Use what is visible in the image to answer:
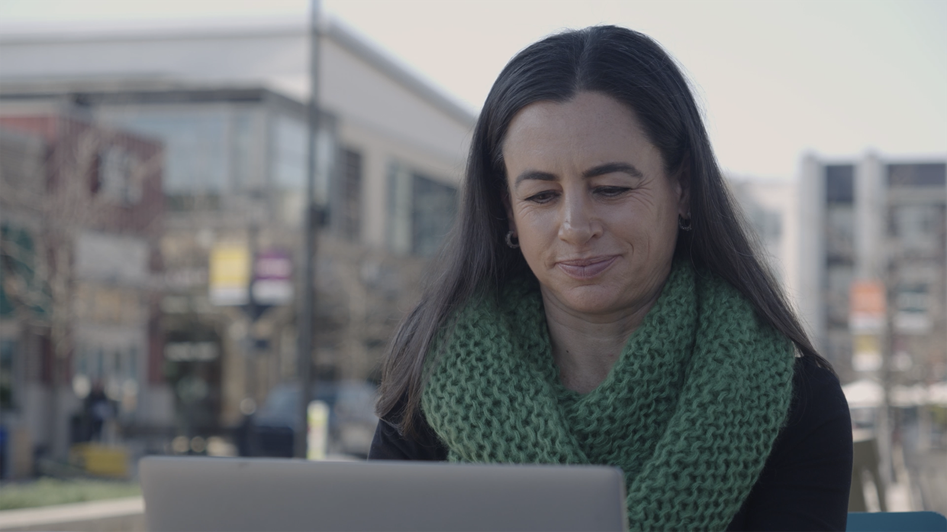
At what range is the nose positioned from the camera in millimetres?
1668

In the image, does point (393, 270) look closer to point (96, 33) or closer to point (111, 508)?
point (96, 33)

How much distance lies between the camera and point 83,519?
7281mm

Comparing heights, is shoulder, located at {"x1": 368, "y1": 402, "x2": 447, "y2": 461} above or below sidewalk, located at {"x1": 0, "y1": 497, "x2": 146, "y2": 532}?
above

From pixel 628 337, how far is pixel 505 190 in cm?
37

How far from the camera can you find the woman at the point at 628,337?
5.36 ft

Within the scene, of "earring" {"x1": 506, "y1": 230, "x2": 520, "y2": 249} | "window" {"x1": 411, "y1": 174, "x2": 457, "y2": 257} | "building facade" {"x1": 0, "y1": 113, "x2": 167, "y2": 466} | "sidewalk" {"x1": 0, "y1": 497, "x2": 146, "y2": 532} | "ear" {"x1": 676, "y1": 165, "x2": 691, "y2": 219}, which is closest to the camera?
"ear" {"x1": 676, "y1": 165, "x2": 691, "y2": 219}

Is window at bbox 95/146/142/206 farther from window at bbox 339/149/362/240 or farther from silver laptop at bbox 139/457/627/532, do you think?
silver laptop at bbox 139/457/627/532

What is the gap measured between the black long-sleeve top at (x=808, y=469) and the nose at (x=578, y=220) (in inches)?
17.6

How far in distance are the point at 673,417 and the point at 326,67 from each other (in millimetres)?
32569

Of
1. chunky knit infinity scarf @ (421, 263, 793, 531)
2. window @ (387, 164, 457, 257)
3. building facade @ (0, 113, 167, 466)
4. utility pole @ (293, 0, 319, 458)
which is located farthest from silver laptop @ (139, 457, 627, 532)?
window @ (387, 164, 457, 257)

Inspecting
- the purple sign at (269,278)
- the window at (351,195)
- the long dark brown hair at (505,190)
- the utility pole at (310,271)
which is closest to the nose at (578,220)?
the long dark brown hair at (505,190)

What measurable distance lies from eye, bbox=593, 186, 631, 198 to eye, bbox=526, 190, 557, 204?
8cm

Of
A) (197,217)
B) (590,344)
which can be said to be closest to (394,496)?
(590,344)

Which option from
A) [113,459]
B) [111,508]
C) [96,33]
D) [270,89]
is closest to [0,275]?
[113,459]
